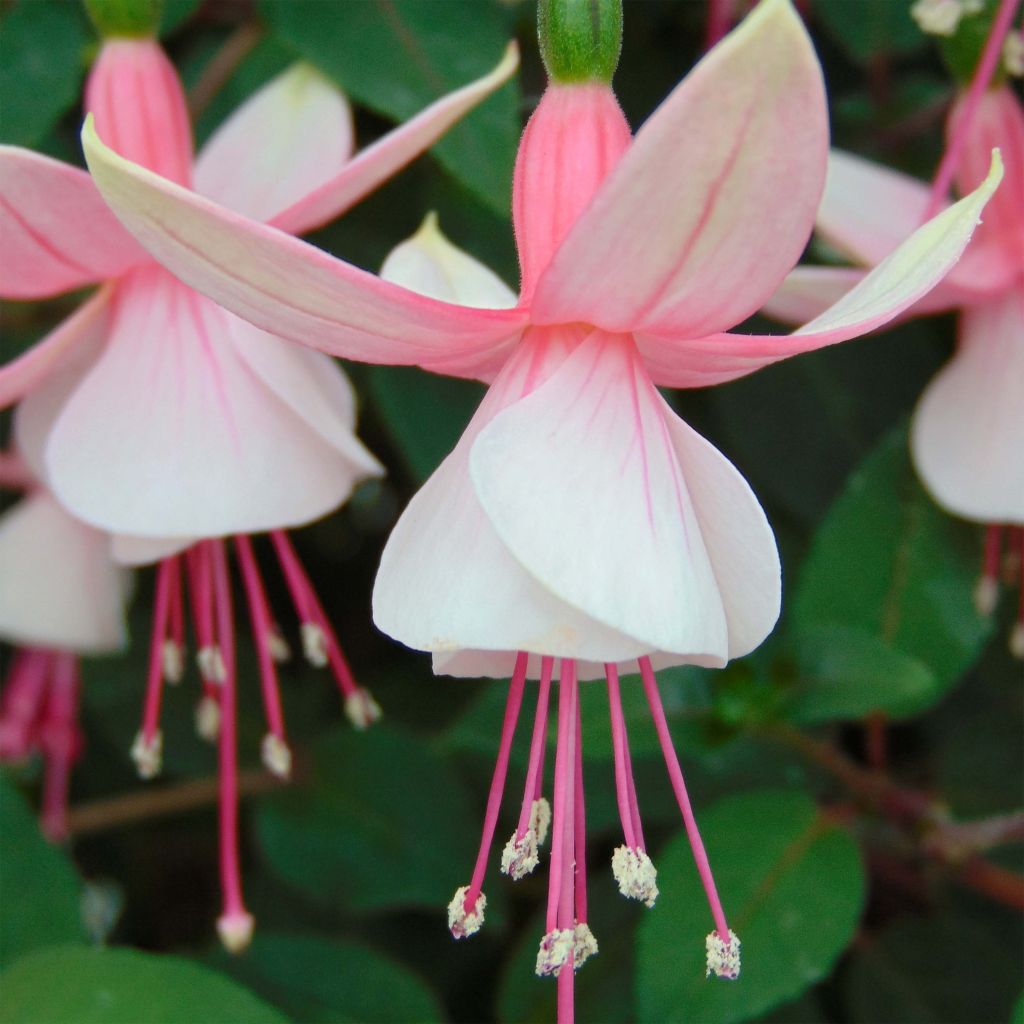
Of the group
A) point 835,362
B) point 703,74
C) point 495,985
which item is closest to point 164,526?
point 703,74

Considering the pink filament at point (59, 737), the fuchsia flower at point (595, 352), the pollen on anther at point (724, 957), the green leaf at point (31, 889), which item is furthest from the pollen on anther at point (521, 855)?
the pink filament at point (59, 737)

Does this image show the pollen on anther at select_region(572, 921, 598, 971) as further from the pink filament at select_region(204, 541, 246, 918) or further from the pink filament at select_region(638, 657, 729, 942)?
the pink filament at select_region(204, 541, 246, 918)

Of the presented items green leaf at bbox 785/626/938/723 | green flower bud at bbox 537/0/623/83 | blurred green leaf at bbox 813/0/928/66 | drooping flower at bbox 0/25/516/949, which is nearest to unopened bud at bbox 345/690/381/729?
drooping flower at bbox 0/25/516/949

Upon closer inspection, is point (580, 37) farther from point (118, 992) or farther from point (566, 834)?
point (118, 992)

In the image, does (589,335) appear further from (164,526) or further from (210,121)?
(210,121)

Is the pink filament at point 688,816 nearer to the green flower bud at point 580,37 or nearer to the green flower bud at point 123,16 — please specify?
the green flower bud at point 580,37

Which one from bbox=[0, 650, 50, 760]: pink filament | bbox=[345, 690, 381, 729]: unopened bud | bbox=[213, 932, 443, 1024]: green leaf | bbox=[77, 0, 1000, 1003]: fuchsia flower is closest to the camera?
bbox=[77, 0, 1000, 1003]: fuchsia flower
